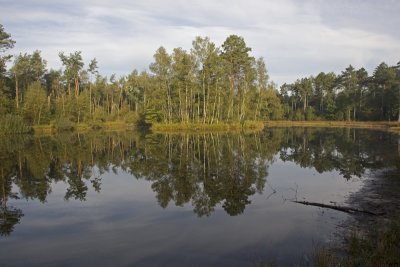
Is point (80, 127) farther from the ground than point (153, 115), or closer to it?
closer to it

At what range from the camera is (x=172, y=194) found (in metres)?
16.1

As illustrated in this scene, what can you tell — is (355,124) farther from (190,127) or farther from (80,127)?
(80,127)

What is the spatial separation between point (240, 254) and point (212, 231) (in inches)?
80.1

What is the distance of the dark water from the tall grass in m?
35.0

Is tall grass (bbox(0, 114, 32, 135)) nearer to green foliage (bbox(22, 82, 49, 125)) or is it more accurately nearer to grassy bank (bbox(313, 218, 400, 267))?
green foliage (bbox(22, 82, 49, 125))

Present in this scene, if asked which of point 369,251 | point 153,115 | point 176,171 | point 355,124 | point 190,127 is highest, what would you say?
point 153,115

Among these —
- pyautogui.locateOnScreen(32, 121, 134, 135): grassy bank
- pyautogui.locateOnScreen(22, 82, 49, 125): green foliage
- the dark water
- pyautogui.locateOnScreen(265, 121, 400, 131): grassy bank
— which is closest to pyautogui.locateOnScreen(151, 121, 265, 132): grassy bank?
pyautogui.locateOnScreen(32, 121, 134, 135): grassy bank

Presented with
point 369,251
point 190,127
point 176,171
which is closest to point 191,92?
point 190,127

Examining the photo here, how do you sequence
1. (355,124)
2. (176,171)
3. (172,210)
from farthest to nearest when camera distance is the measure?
1. (355,124)
2. (176,171)
3. (172,210)

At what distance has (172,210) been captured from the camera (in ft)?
44.6

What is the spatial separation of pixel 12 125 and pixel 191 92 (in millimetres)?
31747

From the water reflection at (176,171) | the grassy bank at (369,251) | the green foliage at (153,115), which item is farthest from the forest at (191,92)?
the grassy bank at (369,251)

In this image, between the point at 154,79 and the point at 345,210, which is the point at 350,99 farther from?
the point at 345,210

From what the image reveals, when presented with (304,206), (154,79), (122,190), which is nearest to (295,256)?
(304,206)
